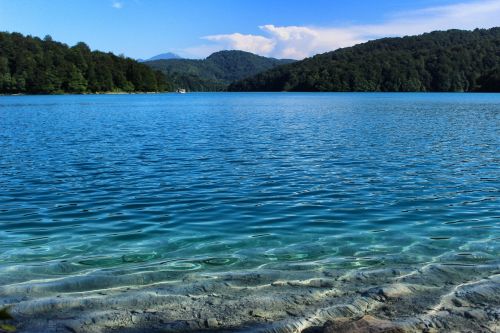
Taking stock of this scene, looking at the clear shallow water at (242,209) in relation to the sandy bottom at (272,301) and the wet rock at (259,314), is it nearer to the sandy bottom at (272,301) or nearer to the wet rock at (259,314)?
the sandy bottom at (272,301)

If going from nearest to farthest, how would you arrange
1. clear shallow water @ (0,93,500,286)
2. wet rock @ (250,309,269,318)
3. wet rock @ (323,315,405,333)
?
1. wet rock @ (323,315,405,333)
2. wet rock @ (250,309,269,318)
3. clear shallow water @ (0,93,500,286)

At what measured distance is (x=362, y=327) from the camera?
6367mm

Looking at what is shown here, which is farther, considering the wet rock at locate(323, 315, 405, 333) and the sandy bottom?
the sandy bottom

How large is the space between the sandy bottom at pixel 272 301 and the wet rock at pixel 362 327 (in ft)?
0.05

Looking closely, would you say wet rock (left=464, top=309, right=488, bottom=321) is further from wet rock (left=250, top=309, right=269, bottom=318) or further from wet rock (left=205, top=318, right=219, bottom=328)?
wet rock (left=205, top=318, right=219, bottom=328)

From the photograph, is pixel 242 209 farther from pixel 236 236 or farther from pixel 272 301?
pixel 272 301

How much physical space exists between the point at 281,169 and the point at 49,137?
2233 centimetres

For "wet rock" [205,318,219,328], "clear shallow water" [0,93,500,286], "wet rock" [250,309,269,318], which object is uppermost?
"wet rock" [205,318,219,328]

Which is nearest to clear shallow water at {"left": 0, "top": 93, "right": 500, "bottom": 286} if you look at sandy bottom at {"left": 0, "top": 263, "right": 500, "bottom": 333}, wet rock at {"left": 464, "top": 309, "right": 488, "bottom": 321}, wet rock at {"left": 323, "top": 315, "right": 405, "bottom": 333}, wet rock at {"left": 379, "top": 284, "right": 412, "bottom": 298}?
sandy bottom at {"left": 0, "top": 263, "right": 500, "bottom": 333}

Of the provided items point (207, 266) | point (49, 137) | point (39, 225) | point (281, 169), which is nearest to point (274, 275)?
point (207, 266)

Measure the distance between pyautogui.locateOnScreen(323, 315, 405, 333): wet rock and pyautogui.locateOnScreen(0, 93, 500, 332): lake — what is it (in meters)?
0.99

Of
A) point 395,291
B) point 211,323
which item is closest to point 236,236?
point 395,291

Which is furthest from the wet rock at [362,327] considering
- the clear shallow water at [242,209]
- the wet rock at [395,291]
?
the clear shallow water at [242,209]

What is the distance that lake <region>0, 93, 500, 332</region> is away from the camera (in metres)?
8.31
